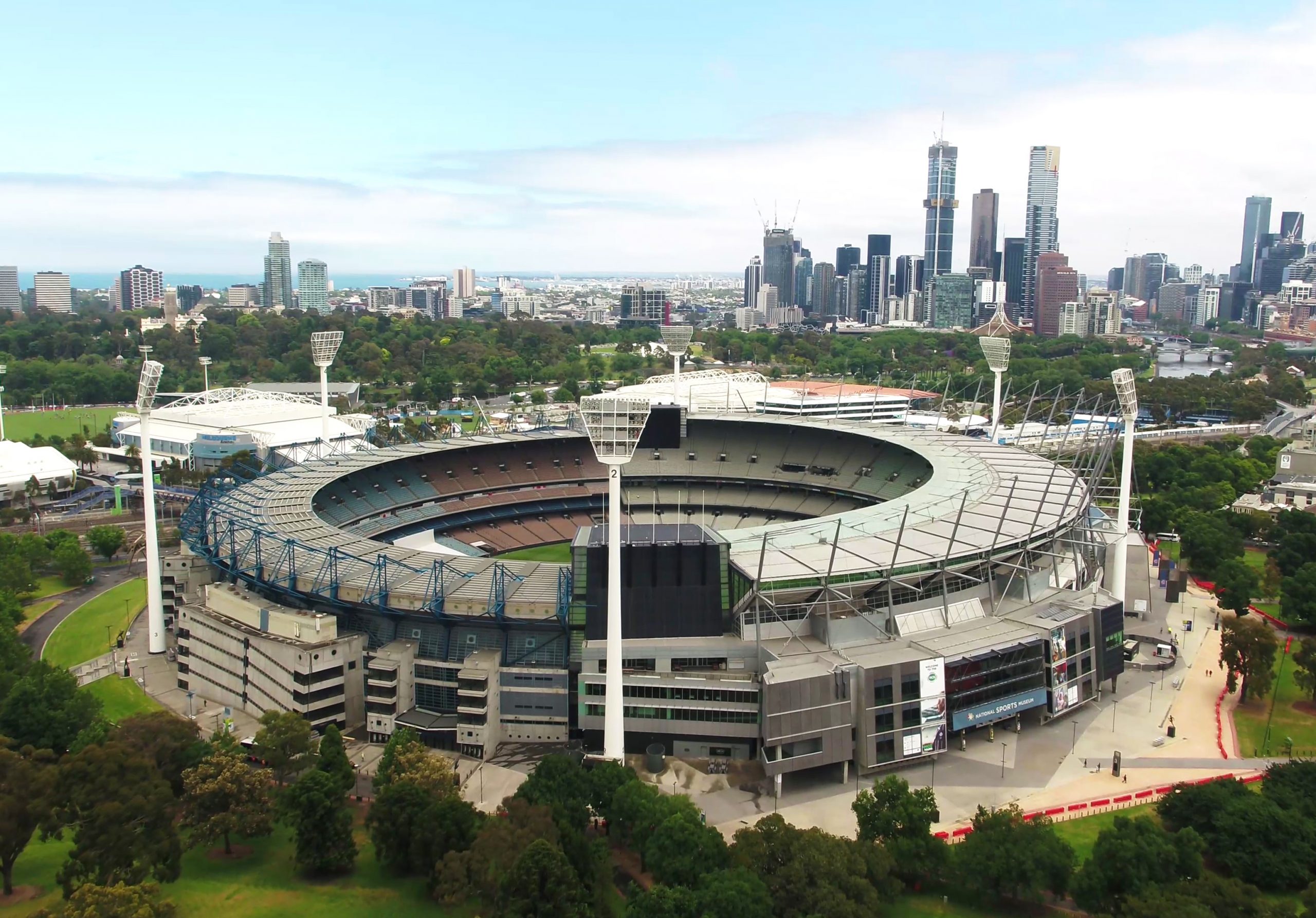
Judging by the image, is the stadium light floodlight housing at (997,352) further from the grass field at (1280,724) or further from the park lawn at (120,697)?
the park lawn at (120,697)

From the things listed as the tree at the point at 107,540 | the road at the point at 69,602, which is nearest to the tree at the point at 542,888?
the road at the point at 69,602

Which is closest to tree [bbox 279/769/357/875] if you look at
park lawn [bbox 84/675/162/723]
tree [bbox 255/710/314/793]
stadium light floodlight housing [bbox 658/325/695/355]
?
tree [bbox 255/710/314/793]

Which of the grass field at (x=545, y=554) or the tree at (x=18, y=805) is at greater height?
the tree at (x=18, y=805)

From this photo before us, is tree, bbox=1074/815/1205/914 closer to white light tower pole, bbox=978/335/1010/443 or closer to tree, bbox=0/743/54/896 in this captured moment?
tree, bbox=0/743/54/896

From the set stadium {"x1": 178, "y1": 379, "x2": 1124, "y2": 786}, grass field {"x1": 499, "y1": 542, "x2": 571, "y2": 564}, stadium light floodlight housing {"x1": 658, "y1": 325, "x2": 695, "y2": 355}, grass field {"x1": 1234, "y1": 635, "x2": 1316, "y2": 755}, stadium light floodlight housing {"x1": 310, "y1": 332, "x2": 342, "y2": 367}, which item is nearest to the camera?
stadium {"x1": 178, "y1": 379, "x2": 1124, "y2": 786}

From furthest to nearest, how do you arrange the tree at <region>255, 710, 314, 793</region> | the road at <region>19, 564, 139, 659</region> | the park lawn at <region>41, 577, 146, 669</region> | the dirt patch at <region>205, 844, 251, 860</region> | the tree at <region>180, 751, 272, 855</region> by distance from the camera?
the road at <region>19, 564, 139, 659</region>
the park lawn at <region>41, 577, 146, 669</region>
the tree at <region>255, 710, 314, 793</region>
the dirt patch at <region>205, 844, 251, 860</region>
the tree at <region>180, 751, 272, 855</region>

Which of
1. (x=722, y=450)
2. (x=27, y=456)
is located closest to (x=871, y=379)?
(x=722, y=450)
